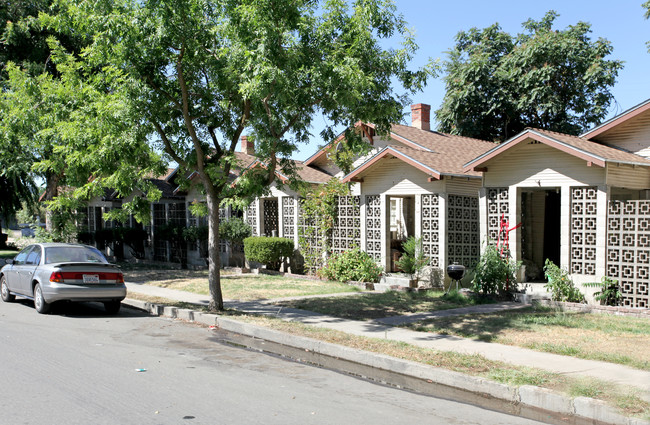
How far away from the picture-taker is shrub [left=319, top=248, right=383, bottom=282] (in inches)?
641

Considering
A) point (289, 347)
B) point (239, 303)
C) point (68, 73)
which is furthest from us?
point (239, 303)

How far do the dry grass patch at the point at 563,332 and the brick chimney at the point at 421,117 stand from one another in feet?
41.0

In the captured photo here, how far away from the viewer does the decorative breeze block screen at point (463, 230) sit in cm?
1537

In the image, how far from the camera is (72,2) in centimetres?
1077

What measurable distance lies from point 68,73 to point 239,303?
6490mm

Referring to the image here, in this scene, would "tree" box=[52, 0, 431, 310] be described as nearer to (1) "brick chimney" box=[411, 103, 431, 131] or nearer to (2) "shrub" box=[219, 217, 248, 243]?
(2) "shrub" box=[219, 217, 248, 243]

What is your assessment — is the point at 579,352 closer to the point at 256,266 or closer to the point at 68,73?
the point at 68,73

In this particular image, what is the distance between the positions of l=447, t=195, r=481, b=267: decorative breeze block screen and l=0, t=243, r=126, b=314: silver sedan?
8.69 metres

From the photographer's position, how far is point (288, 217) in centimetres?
2005

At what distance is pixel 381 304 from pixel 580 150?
558 centimetres

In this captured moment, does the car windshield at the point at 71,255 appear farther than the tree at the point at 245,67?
Yes

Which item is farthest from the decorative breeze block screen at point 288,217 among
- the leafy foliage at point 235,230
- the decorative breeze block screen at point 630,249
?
the decorative breeze block screen at point 630,249

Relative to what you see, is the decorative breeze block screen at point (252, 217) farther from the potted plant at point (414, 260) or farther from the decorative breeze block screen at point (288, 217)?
the potted plant at point (414, 260)

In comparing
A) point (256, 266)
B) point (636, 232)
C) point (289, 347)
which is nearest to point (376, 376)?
point (289, 347)
